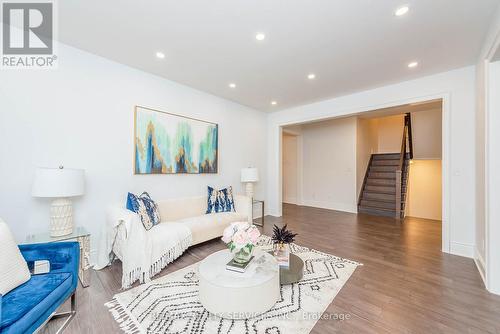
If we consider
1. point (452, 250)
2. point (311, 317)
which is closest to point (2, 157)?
point (311, 317)

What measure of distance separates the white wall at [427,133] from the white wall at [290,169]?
3586 millimetres

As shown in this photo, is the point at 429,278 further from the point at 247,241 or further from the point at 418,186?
the point at 418,186

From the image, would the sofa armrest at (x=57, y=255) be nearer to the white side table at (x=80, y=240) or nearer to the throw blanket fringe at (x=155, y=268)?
the white side table at (x=80, y=240)

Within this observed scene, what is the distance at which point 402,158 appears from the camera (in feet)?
18.8

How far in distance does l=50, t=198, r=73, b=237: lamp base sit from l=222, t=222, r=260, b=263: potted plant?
181 centimetres

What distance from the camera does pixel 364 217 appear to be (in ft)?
17.5

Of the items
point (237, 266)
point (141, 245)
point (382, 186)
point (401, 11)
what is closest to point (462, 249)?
point (382, 186)

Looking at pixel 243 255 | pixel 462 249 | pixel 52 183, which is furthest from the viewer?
pixel 462 249

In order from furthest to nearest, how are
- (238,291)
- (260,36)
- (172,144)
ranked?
(172,144), (260,36), (238,291)

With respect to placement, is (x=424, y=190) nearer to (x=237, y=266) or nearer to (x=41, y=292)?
(x=237, y=266)

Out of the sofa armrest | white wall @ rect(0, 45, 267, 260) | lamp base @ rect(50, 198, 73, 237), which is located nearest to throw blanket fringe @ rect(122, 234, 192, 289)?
the sofa armrest

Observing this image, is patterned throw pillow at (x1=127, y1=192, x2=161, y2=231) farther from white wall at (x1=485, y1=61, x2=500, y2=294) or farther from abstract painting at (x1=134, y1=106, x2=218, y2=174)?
white wall at (x1=485, y1=61, x2=500, y2=294)

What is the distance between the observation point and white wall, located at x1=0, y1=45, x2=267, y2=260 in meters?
2.23

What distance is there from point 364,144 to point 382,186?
1.38 meters
